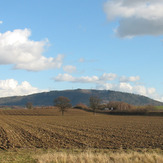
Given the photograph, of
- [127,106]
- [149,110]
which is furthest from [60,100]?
[127,106]

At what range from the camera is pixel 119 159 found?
44.6 feet

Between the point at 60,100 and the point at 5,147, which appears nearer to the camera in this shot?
the point at 5,147

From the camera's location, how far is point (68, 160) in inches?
535

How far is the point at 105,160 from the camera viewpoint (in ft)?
43.8

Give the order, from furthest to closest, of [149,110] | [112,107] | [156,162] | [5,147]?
[112,107] < [149,110] < [5,147] < [156,162]

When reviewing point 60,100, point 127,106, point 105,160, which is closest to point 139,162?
point 105,160

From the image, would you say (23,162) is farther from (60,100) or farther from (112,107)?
(112,107)

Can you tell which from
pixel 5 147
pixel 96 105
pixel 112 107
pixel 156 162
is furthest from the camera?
pixel 112 107

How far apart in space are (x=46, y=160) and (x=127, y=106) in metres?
145

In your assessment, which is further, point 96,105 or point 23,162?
point 96,105

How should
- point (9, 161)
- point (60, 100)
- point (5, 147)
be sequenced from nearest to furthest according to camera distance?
point (9, 161) < point (5, 147) < point (60, 100)

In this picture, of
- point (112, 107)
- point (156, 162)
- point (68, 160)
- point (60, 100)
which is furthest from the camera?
point (112, 107)

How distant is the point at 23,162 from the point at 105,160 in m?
4.61

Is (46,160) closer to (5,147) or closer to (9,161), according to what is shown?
(9,161)
